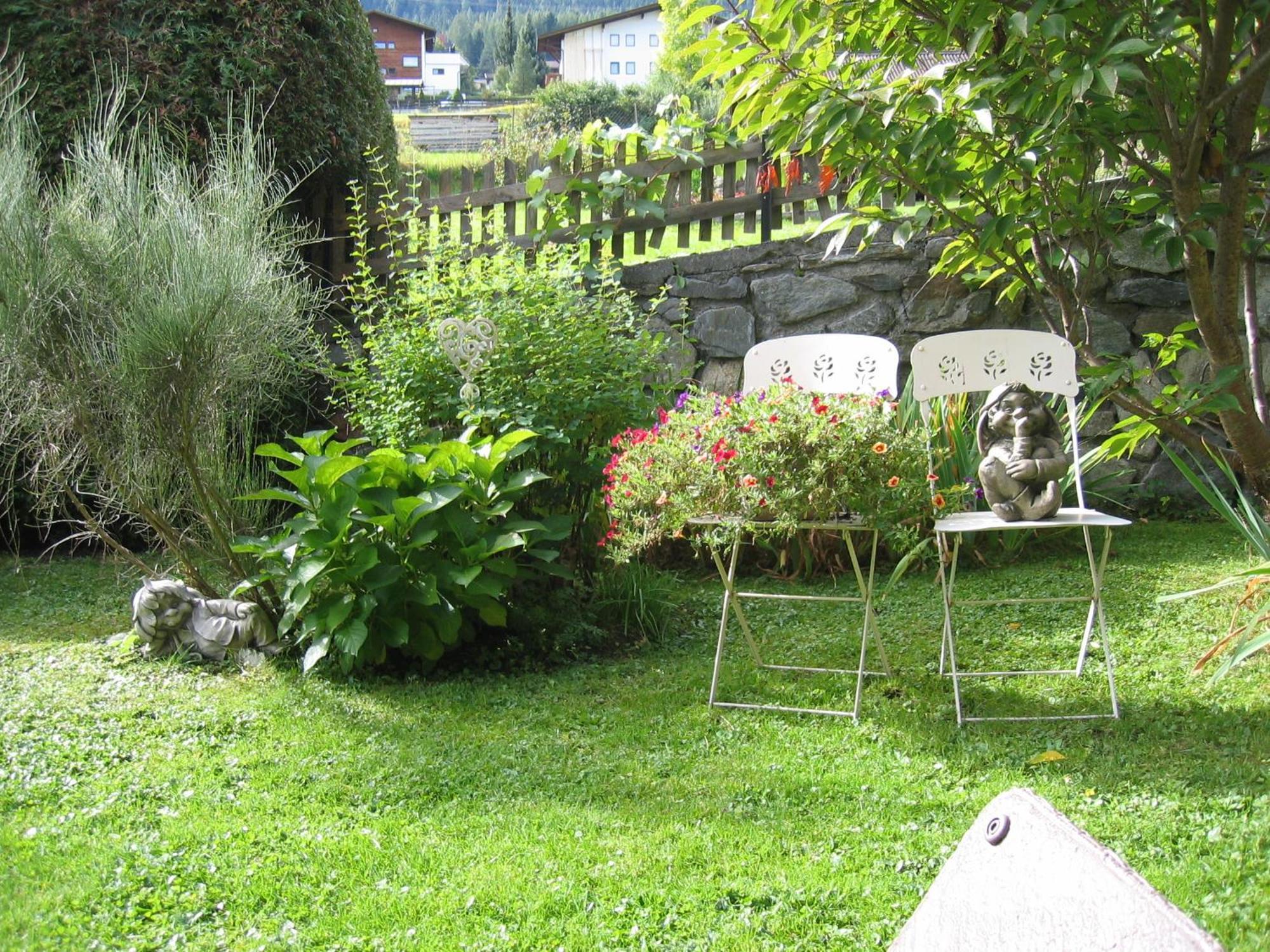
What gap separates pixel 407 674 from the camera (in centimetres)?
436

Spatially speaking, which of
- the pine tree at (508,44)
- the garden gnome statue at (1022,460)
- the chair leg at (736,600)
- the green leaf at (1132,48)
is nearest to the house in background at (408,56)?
the pine tree at (508,44)

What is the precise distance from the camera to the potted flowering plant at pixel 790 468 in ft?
11.7

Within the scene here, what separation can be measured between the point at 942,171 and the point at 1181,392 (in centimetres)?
120

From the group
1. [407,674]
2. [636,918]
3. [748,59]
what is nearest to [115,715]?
[407,674]

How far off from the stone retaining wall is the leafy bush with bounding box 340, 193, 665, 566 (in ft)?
3.67

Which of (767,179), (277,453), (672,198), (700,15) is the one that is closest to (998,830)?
(700,15)

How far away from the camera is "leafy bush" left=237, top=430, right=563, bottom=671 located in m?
4.18

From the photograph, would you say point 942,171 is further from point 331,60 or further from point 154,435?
point 331,60

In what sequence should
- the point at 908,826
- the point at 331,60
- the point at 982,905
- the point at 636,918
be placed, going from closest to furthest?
the point at 982,905 → the point at 636,918 → the point at 908,826 → the point at 331,60

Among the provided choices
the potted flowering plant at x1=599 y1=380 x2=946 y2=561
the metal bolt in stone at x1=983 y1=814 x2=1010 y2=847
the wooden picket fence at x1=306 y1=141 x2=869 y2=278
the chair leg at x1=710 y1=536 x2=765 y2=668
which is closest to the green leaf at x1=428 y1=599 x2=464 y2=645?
the potted flowering plant at x1=599 y1=380 x2=946 y2=561

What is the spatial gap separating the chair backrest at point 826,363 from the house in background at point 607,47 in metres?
89.5

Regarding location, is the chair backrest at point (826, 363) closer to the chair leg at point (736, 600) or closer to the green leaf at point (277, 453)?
the chair leg at point (736, 600)

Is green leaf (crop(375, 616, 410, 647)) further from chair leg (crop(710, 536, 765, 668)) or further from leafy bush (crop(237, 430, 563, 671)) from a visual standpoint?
chair leg (crop(710, 536, 765, 668))

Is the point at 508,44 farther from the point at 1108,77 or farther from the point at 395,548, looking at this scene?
the point at 1108,77
